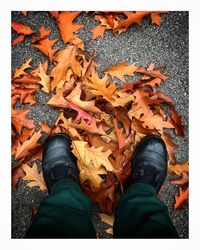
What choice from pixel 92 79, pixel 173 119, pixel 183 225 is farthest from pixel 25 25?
pixel 183 225

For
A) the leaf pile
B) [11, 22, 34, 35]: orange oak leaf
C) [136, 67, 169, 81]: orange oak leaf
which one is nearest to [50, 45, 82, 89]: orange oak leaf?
Result: the leaf pile

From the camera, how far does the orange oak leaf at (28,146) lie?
6.32 ft

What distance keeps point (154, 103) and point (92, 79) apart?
0.37m

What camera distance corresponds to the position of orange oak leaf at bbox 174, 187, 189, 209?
1.97 m

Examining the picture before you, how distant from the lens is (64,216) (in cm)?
153

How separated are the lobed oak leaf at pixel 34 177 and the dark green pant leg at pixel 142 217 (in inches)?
20.2

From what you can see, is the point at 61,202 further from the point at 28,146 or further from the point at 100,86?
the point at 100,86

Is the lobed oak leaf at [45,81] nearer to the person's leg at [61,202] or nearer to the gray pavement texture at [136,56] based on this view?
the gray pavement texture at [136,56]

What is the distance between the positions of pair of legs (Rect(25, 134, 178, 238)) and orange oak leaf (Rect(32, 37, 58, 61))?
0.46 meters

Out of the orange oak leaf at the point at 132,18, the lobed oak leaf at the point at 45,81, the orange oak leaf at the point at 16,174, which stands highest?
the orange oak leaf at the point at 132,18

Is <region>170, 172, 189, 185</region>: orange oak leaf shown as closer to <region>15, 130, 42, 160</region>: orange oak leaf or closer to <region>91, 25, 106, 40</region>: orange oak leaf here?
<region>15, 130, 42, 160</region>: orange oak leaf

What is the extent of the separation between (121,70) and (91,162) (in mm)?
553

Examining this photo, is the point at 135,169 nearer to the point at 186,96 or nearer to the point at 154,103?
the point at 154,103

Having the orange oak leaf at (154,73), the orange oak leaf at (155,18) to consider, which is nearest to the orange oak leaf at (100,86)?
the orange oak leaf at (154,73)
